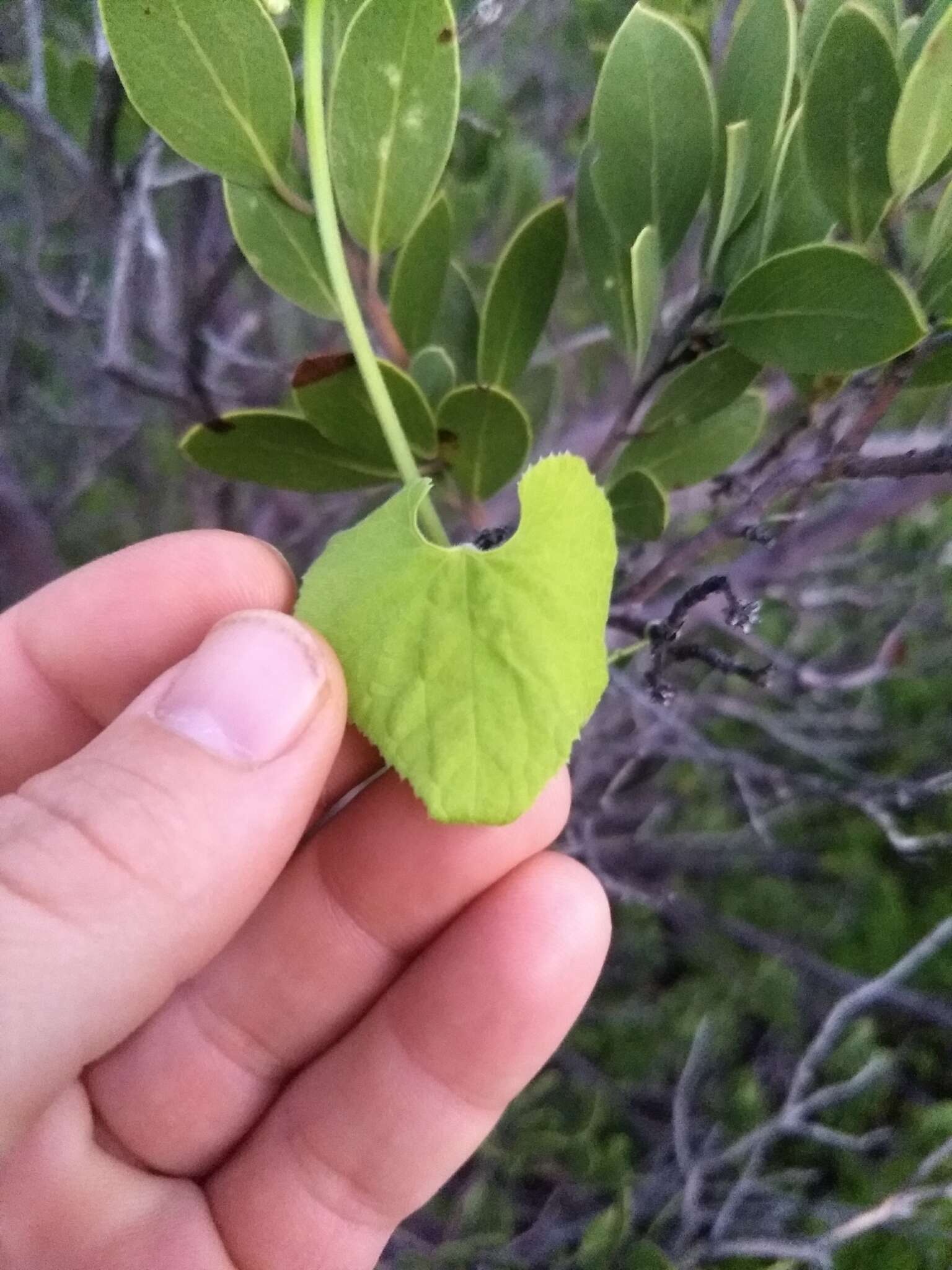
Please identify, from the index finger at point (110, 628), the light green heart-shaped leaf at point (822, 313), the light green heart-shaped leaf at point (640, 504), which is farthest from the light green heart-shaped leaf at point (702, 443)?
the index finger at point (110, 628)

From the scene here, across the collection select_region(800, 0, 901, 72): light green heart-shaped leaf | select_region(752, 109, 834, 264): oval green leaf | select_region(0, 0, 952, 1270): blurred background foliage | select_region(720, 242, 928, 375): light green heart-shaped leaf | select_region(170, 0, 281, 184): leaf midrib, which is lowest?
select_region(0, 0, 952, 1270): blurred background foliage

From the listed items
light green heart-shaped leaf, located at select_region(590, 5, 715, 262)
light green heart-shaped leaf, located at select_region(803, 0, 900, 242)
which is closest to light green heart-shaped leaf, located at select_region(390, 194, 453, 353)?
light green heart-shaped leaf, located at select_region(590, 5, 715, 262)

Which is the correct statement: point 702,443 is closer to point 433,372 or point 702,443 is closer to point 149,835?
point 433,372

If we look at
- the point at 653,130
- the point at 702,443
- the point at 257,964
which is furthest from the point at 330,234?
the point at 257,964

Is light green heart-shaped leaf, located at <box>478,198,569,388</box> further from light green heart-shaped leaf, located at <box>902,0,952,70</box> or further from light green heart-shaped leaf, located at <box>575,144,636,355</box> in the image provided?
light green heart-shaped leaf, located at <box>902,0,952,70</box>

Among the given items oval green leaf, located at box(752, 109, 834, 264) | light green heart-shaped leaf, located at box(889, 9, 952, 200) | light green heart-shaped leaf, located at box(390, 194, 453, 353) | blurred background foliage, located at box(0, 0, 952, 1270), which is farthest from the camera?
blurred background foliage, located at box(0, 0, 952, 1270)
